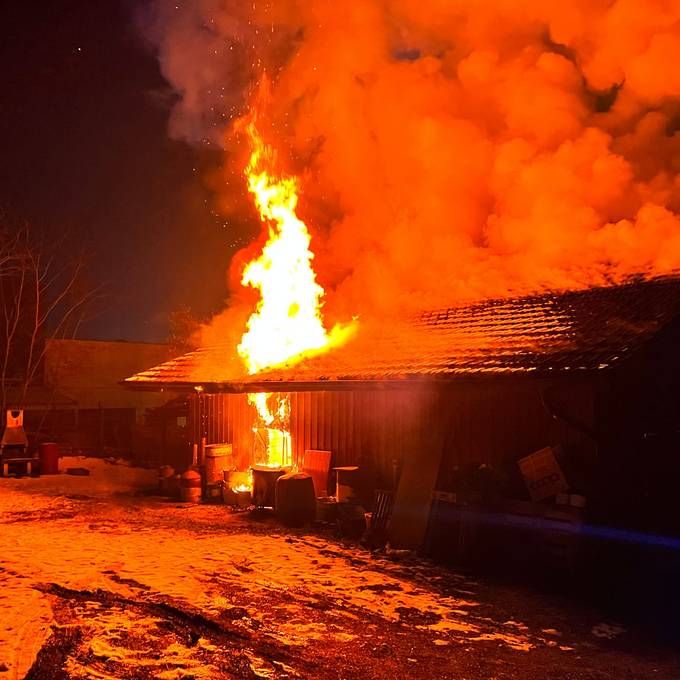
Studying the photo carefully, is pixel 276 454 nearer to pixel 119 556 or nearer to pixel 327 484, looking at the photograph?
pixel 327 484

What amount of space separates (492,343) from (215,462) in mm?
7900

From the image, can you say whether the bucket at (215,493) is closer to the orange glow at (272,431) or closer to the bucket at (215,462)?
the bucket at (215,462)

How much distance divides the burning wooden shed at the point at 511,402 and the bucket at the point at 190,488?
106 inches

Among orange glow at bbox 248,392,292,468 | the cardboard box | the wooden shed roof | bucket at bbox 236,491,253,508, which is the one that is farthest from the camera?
orange glow at bbox 248,392,292,468

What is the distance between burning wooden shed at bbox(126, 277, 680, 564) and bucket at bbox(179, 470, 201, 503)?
268 centimetres

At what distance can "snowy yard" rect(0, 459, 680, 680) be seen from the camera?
20.3 feet

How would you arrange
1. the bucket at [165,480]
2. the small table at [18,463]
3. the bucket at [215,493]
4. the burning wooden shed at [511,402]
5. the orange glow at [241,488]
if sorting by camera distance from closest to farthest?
the burning wooden shed at [511,402], the orange glow at [241,488], the bucket at [215,493], the bucket at [165,480], the small table at [18,463]

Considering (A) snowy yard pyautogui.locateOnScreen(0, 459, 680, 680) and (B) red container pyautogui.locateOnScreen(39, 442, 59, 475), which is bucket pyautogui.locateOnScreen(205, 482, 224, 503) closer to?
(A) snowy yard pyautogui.locateOnScreen(0, 459, 680, 680)

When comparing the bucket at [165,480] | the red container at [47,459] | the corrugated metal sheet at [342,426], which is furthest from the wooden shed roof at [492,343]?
the red container at [47,459]

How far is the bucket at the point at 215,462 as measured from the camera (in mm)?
16203

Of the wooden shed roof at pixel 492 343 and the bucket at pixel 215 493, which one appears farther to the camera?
the bucket at pixel 215 493

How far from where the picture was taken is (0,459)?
19844 millimetres

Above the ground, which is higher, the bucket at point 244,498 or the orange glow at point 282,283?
the orange glow at point 282,283

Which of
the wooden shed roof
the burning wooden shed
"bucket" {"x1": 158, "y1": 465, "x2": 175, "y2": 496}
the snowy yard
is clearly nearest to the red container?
the wooden shed roof
